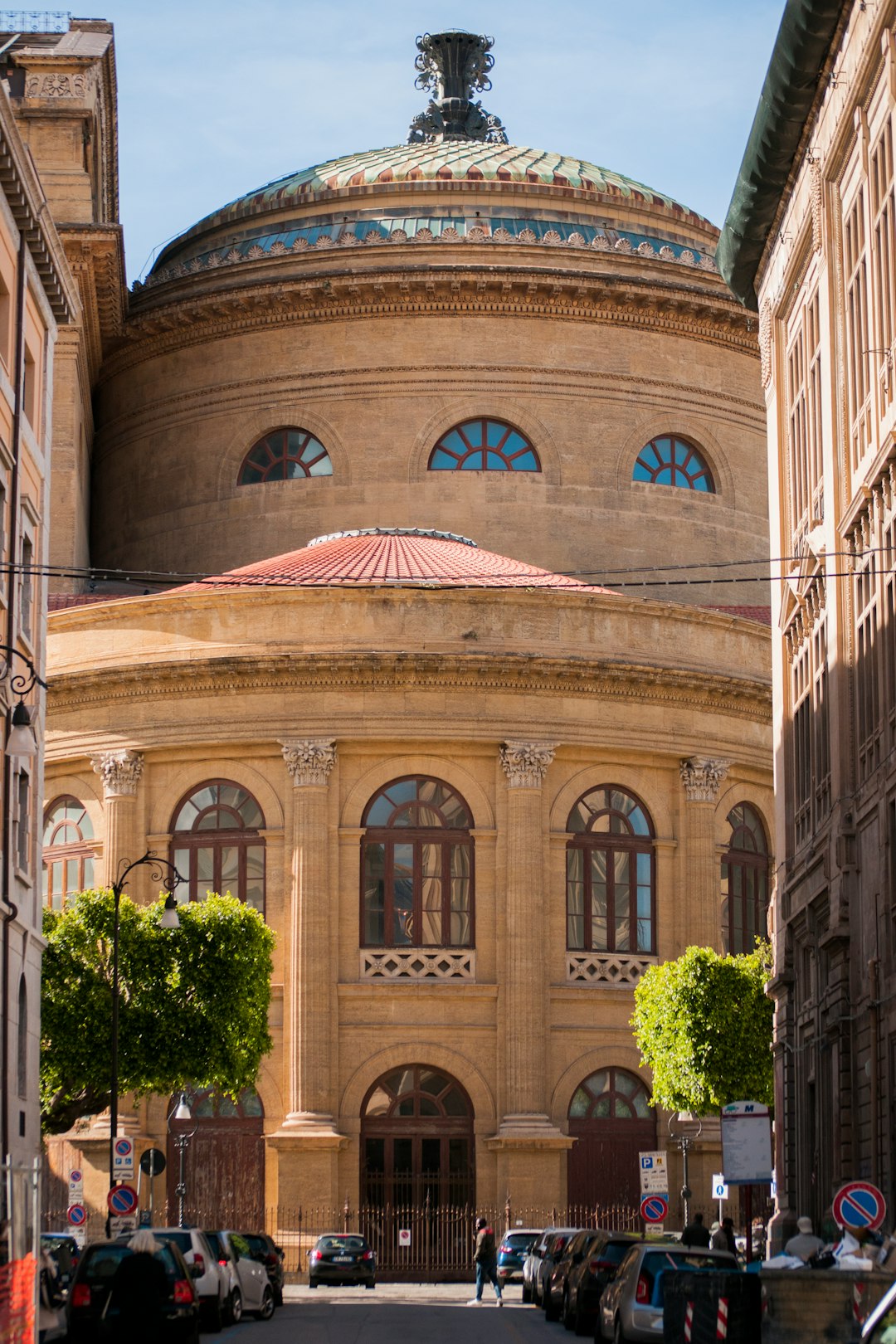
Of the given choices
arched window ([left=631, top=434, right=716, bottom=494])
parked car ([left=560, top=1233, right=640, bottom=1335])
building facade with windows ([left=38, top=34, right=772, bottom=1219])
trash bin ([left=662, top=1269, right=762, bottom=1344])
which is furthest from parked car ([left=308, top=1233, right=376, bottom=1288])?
trash bin ([left=662, top=1269, right=762, bottom=1344])

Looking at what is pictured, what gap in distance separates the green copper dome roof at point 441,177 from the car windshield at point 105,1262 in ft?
128

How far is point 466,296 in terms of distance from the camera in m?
56.5

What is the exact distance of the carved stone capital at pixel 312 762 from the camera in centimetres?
4709

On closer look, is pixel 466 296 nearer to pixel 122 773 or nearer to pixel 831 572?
pixel 122 773

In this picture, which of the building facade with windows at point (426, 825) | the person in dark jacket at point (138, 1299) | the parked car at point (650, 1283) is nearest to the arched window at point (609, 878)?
the building facade with windows at point (426, 825)

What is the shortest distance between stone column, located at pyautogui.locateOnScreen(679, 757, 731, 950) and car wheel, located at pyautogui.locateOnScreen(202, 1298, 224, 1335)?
19305mm

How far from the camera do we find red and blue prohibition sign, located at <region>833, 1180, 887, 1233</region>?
20562 millimetres

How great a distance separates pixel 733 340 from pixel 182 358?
43.3 feet

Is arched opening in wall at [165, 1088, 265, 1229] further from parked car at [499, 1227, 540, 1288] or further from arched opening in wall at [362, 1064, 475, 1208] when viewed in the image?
parked car at [499, 1227, 540, 1288]

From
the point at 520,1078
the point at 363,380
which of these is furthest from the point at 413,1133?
the point at 363,380

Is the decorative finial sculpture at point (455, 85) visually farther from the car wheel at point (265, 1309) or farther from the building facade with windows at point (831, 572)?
the car wheel at point (265, 1309)

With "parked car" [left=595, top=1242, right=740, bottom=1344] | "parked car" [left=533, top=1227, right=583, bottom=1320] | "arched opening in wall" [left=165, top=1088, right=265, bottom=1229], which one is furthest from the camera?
"arched opening in wall" [left=165, top=1088, right=265, bottom=1229]

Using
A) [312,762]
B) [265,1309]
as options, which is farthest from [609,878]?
[265,1309]

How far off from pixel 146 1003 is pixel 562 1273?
10.6 m
